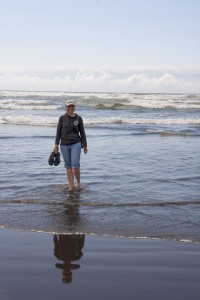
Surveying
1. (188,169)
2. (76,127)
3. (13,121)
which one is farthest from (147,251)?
(13,121)

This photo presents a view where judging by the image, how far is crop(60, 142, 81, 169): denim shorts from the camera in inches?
320

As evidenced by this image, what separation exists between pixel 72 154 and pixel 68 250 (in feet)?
11.7

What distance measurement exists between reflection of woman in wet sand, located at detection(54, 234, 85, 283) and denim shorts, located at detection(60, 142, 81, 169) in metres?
2.89

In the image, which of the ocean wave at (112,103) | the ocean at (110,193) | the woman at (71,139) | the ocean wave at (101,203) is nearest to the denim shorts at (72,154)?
the woman at (71,139)

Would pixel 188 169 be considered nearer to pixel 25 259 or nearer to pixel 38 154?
pixel 38 154

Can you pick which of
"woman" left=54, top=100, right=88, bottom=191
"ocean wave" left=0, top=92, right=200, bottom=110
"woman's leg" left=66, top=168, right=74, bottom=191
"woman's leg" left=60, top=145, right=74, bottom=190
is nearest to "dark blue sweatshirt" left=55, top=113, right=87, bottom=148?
"woman" left=54, top=100, right=88, bottom=191

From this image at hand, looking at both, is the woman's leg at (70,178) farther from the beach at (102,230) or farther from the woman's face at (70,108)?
the woman's face at (70,108)

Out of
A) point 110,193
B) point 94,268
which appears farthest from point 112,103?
point 94,268

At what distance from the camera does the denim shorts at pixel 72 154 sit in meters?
8.12

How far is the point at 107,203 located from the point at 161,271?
2.95 m

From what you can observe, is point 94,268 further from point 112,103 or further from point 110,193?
point 112,103

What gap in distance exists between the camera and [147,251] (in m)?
4.75

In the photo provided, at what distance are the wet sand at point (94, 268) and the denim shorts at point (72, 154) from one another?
2898 mm

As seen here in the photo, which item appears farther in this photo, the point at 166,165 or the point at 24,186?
the point at 166,165
